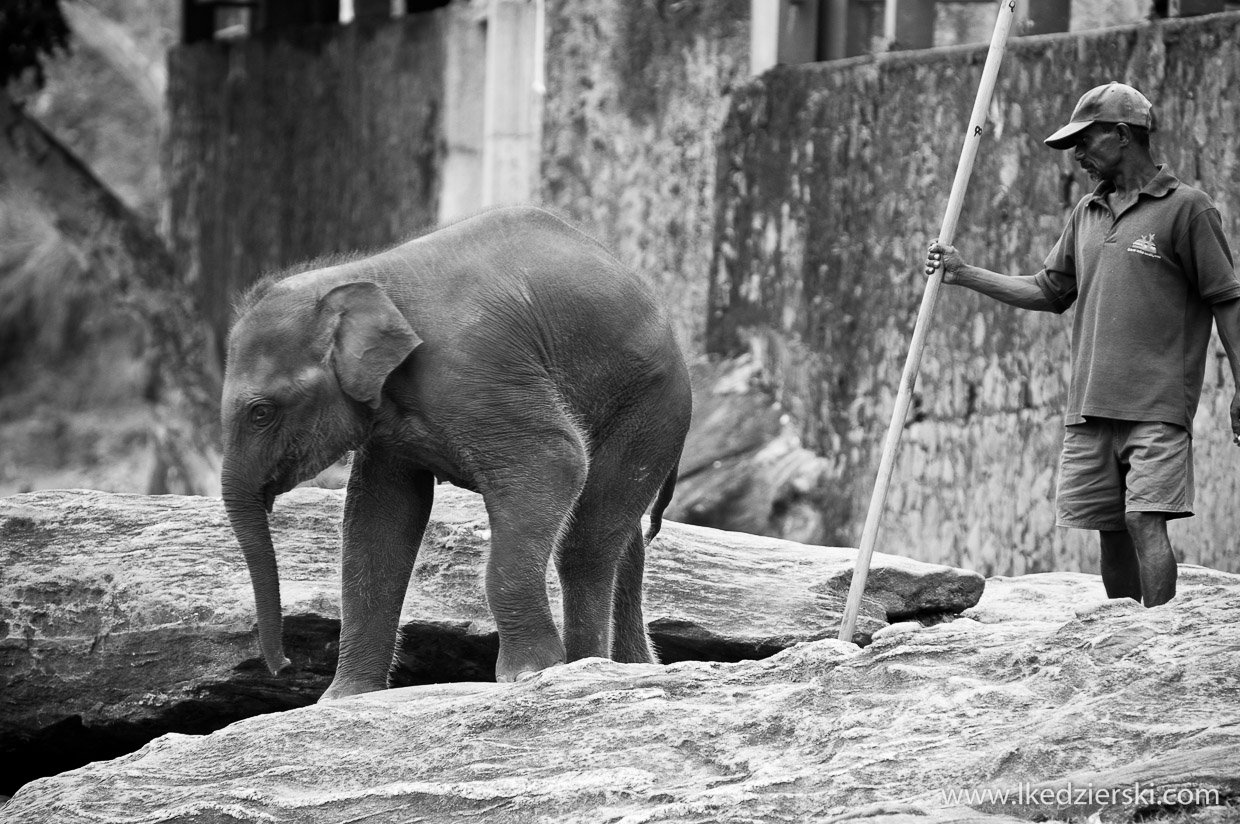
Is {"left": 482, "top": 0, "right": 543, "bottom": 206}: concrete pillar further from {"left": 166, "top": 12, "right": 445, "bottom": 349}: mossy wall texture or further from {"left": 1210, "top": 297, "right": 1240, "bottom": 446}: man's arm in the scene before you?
{"left": 1210, "top": 297, "right": 1240, "bottom": 446}: man's arm

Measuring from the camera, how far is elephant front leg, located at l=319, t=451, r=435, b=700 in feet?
20.8

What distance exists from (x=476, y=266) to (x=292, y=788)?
1718 mm

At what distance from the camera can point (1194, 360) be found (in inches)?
240

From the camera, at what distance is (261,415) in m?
6.04

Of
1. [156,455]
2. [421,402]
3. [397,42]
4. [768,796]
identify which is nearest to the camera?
[768,796]

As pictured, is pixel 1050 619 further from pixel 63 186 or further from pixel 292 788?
pixel 63 186

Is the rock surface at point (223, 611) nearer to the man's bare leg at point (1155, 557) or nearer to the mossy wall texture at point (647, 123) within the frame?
the man's bare leg at point (1155, 557)

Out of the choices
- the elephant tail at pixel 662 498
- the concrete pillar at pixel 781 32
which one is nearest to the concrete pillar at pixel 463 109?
the concrete pillar at pixel 781 32

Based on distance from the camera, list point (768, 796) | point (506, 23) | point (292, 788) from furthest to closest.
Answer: point (506, 23), point (292, 788), point (768, 796)

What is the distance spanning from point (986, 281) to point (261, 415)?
241 centimetres

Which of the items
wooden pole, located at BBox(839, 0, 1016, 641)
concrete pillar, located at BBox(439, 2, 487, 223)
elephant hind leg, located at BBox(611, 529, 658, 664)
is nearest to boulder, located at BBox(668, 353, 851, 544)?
concrete pillar, located at BBox(439, 2, 487, 223)

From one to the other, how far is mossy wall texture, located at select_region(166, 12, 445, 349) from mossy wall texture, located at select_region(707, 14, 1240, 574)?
3.84 m

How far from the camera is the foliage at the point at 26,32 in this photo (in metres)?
15.1

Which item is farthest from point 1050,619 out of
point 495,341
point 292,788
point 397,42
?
point 397,42
